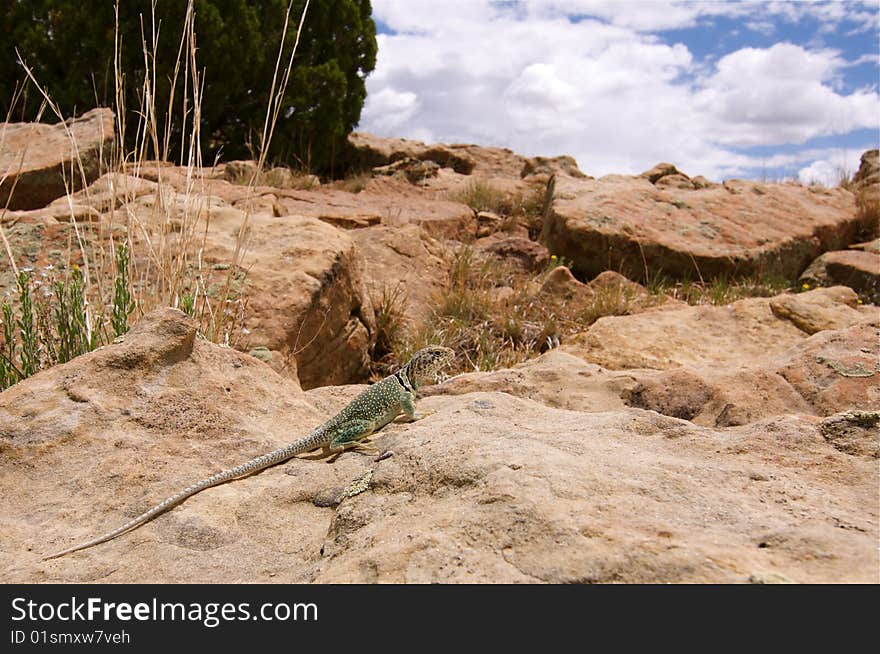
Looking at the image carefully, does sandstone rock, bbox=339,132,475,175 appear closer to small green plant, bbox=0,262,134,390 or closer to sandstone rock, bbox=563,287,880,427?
small green plant, bbox=0,262,134,390

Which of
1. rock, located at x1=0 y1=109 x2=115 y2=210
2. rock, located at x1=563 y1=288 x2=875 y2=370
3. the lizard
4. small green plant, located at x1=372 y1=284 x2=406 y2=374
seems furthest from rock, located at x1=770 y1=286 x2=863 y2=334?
rock, located at x1=0 y1=109 x2=115 y2=210

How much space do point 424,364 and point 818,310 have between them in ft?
13.6

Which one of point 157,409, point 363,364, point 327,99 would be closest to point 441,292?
point 363,364

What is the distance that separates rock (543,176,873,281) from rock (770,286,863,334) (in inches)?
76.6

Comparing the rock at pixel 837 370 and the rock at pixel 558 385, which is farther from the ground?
the rock at pixel 837 370

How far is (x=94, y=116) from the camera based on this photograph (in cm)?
850

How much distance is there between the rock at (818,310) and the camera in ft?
19.7

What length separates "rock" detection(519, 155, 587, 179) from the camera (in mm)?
15370

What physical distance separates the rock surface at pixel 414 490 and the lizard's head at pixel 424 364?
24cm

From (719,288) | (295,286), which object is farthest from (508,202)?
(295,286)

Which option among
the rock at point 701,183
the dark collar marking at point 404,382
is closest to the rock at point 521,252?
the rock at point 701,183

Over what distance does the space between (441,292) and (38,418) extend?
4813 mm

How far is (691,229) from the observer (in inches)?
351

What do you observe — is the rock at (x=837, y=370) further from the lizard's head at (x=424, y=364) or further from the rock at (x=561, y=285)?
the rock at (x=561, y=285)
